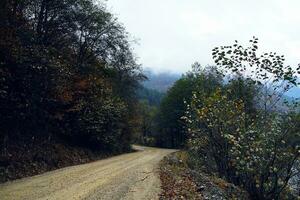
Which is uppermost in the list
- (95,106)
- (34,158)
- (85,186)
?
(95,106)

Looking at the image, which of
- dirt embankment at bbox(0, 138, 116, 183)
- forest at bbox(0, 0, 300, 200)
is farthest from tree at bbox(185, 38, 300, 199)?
dirt embankment at bbox(0, 138, 116, 183)

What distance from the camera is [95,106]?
1500 inches

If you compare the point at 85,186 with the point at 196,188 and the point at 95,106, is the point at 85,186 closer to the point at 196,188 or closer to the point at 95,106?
the point at 196,188

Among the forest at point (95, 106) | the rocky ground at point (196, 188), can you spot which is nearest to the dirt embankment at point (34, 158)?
the forest at point (95, 106)

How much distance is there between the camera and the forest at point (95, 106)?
16.4 metres

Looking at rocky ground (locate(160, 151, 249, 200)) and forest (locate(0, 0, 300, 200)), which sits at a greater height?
forest (locate(0, 0, 300, 200))

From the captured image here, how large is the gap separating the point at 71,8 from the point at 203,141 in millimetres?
16312

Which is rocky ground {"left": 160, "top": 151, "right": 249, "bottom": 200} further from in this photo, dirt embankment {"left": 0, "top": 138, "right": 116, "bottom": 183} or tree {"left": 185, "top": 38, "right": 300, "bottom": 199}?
dirt embankment {"left": 0, "top": 138, "right": 116, "bottom": 183}

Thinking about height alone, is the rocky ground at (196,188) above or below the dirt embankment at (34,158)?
below

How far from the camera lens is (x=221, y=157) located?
68.8ft

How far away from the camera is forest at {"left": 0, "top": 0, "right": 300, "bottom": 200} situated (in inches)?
646

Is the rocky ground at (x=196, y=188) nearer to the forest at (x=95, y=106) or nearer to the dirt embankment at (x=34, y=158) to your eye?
the forest at (x=95, y=106)

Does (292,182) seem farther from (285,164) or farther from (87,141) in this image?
(87,141)

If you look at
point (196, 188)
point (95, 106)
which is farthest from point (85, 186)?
point (95, 106)
